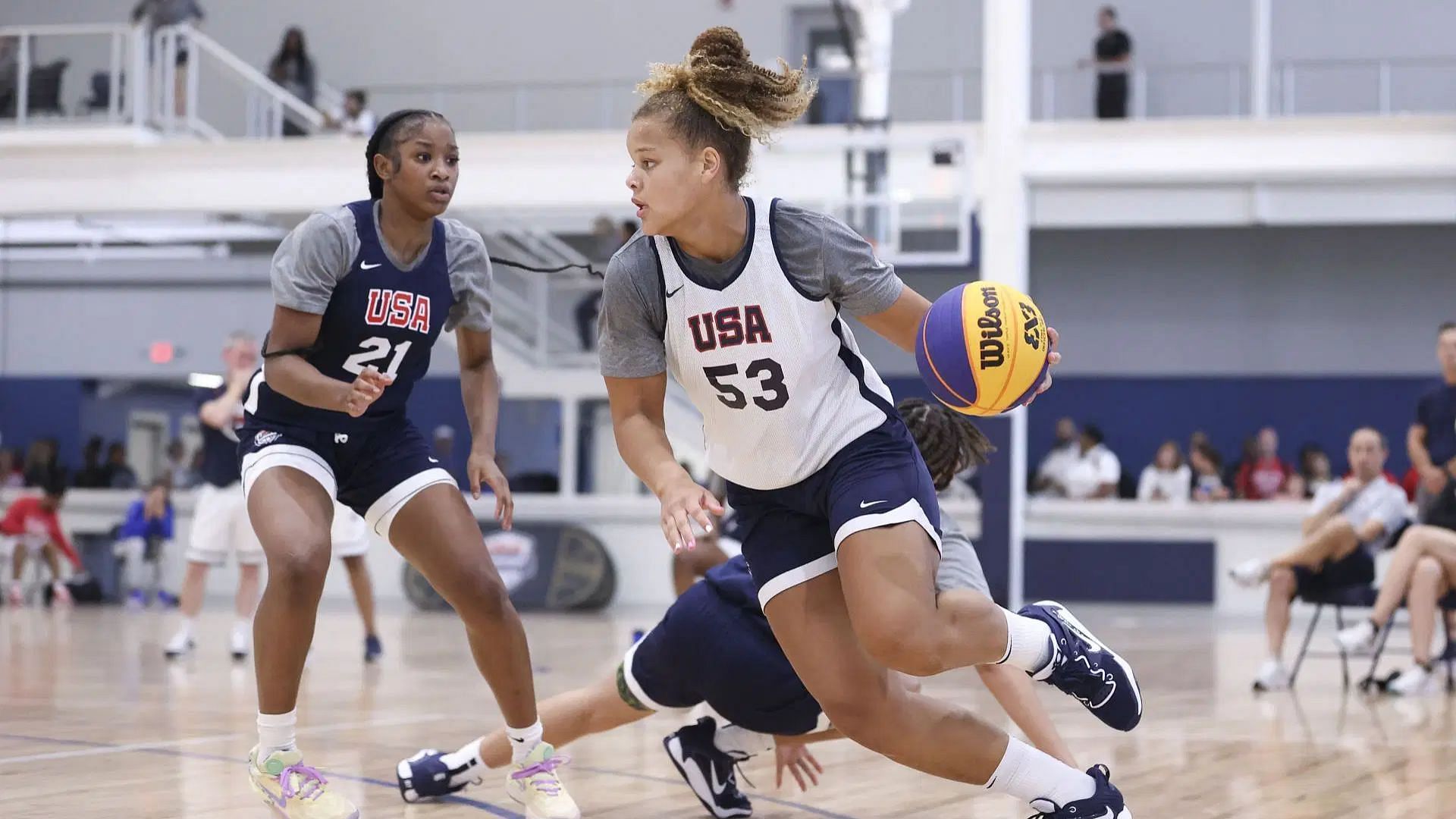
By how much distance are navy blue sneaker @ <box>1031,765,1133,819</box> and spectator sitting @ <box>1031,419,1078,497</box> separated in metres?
12.4

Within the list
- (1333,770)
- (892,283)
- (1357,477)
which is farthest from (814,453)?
(1357,477)

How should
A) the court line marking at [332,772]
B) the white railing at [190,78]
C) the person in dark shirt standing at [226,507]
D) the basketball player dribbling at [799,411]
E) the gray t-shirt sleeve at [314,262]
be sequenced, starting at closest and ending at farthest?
the basketball player dribbling at [799,411] < the gray t-shirt sleeve at [314,262] < the court line marking at [332,772] < the person in dark shirt standing at [226,507] < the white railing at [190,78]

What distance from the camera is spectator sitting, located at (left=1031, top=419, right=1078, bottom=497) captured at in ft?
51.5

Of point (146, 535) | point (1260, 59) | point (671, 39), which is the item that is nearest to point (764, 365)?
point (146, 535)

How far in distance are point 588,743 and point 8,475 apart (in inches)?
480

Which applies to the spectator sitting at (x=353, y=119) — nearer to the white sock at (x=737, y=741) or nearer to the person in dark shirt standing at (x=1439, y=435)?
the person in dark shirt standing at (x=1439, y=435)

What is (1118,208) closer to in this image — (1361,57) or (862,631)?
(1361,57)

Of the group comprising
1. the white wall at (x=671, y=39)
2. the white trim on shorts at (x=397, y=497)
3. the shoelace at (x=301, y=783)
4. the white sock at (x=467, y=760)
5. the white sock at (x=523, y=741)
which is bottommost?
the white sock at (x=467, y=760)

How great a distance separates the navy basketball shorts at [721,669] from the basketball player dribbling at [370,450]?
30 cm

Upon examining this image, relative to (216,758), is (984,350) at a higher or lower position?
higher

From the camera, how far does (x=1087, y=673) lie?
131 inches

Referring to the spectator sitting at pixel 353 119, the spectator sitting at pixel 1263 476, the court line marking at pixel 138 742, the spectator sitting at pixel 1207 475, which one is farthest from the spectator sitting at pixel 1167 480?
the court line marking at pixel 138 742

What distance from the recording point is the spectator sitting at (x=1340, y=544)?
24.8 ft

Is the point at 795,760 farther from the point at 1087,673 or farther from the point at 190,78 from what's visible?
the point at 190,78
